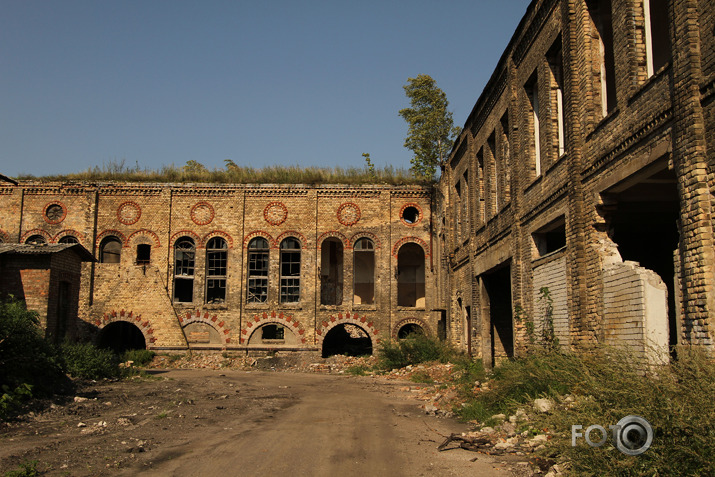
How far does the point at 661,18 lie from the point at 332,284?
23.2 meters

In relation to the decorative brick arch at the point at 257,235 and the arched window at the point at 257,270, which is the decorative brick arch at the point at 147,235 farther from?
the arched window at the point at 257,270

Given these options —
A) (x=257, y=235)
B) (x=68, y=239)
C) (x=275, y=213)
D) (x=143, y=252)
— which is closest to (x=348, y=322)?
(x=257, y=235)

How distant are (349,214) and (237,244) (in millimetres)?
5297

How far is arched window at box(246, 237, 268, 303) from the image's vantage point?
2797 cm

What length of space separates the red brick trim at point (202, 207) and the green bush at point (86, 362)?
10129mm

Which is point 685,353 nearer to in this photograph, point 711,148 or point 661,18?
point 711,148

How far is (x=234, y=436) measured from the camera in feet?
31.1

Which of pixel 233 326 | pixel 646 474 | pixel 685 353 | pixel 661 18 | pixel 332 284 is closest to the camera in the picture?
pixel 646 474

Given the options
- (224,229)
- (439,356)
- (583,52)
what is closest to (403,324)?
(439,356)

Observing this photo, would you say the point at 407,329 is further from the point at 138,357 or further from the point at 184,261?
the point at 138,357

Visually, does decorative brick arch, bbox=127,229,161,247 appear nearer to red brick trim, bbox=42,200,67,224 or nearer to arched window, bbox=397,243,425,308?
red brick trim, bbox=42,200,67,224

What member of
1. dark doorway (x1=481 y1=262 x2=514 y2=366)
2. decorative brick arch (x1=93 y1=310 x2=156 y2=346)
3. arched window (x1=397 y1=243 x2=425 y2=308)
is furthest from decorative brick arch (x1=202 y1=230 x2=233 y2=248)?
dark doorway (x1=481 y1=262 x2=514 y2=366)

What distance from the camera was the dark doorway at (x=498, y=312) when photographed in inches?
720

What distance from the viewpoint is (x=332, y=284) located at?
104 feet
